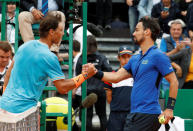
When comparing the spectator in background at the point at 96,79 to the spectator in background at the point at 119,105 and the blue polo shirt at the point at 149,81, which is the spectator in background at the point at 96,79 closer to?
the spectator in background at the point at 119,105

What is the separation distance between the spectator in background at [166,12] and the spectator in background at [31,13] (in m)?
4.10

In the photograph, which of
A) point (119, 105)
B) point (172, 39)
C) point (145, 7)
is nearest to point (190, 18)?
point (172, 39)

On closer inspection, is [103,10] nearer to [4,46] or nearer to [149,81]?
[4,46]

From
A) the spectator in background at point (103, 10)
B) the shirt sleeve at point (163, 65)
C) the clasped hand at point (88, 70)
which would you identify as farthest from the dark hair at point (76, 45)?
the shirt sleeve at point (163, 65)

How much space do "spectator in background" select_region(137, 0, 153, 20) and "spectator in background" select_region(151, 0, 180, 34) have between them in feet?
0.76

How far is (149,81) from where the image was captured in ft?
17.7

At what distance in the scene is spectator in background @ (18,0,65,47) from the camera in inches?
253

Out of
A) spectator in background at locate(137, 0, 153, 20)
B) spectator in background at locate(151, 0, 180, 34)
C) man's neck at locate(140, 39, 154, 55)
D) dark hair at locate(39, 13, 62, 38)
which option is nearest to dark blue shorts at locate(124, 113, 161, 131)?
man's neck at locate(140, 39, 154, 55)

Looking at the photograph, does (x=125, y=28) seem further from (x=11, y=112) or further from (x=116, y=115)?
(x=11, y=112)

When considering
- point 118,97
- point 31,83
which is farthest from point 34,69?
point 118,97

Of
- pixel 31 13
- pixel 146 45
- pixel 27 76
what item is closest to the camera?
pixel 27 76

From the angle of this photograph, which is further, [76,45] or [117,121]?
[76,45]

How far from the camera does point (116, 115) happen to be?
703 cm

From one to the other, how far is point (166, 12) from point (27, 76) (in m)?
6.15
